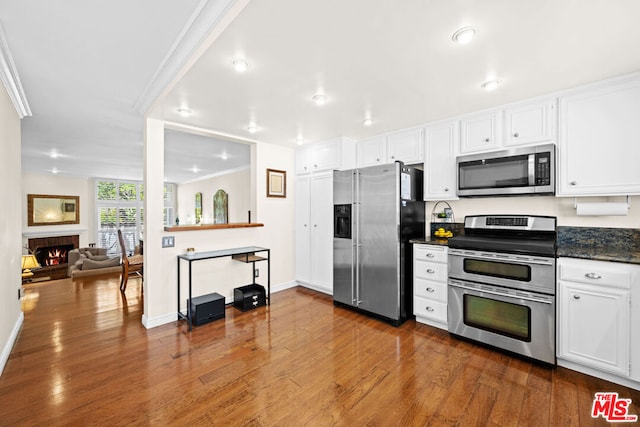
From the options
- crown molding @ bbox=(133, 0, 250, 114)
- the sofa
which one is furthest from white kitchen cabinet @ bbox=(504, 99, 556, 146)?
the sofa

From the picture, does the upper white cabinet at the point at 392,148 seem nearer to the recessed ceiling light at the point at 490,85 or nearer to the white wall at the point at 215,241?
the recessed ceiling light at the point at 490,85

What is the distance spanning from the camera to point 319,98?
8.75 ft

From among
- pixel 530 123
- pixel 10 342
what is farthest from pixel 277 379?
pixel 530 123

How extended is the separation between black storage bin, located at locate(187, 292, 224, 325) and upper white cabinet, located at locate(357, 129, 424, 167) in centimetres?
268

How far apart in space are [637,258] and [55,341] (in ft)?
16.9

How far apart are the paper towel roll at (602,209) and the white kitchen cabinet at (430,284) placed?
1.19 metres

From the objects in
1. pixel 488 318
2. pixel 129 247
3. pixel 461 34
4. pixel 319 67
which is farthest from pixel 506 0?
pixel 129 247

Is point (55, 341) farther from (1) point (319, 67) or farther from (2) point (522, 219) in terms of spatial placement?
(2) point (522, 219)

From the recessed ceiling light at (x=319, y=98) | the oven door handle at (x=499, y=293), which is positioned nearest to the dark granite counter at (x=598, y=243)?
the oven door handle at (x=499, y=293)

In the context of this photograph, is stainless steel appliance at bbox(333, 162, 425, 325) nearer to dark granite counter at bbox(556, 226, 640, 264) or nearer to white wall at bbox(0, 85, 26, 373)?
dark granite counter at bbox(556, 226, 640, 264)

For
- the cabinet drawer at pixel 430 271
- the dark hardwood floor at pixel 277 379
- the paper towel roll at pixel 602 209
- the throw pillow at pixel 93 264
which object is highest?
the paper towel roll at pixel 602 209

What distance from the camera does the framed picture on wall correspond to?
4367 millimetres

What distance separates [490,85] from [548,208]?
141 centimetres

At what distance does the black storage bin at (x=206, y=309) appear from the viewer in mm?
3137
